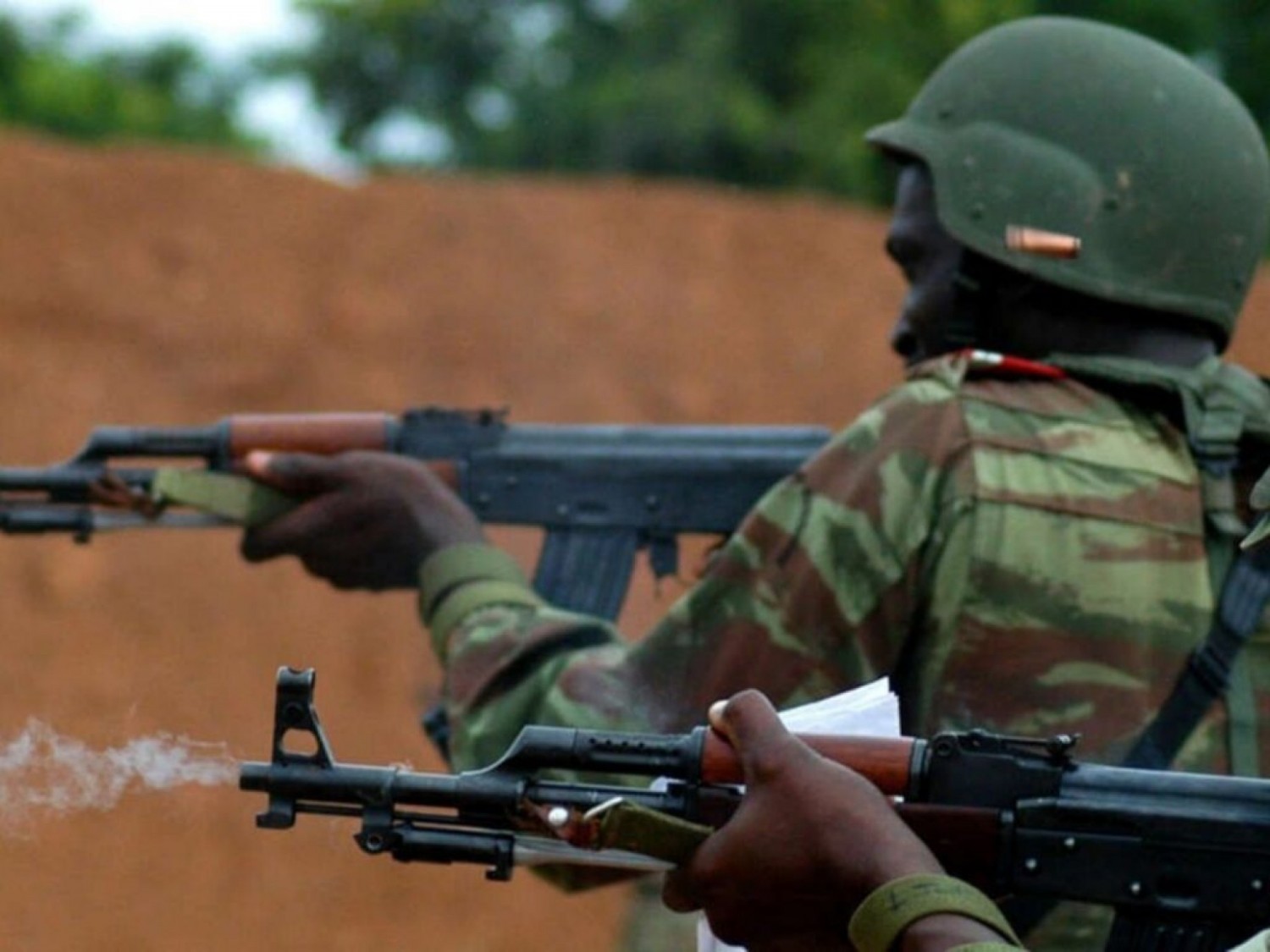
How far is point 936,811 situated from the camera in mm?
2701

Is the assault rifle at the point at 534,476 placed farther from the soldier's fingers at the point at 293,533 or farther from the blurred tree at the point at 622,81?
the blurred tree at the point at 622,81

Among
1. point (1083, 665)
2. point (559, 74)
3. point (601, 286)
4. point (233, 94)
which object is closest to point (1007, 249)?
point (1083, 665)

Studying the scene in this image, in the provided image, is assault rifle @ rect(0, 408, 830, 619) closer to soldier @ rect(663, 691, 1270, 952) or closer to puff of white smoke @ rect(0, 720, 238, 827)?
puff of white smoke @ rect(0, 720, 238, 827)

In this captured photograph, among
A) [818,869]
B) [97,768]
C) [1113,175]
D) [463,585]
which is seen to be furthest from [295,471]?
[818,869]

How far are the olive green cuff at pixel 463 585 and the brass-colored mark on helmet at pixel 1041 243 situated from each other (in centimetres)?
86

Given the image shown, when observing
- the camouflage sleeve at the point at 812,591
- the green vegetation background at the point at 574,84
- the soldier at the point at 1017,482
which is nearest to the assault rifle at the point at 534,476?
the soldier at the point at 1017,482

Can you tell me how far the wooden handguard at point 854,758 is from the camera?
8.86ft

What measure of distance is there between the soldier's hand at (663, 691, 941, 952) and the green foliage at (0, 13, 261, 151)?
17.8m

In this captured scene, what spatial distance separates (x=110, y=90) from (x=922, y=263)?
16.8 meters

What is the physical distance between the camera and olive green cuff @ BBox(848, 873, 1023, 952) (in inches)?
99.8

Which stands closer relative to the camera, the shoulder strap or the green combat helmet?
the shoulder strap

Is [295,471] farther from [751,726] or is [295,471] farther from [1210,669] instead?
[751,726]

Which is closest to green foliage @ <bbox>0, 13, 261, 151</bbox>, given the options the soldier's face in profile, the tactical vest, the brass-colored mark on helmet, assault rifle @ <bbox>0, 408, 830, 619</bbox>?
assault rifle @ <bbox>0, 408, 830, 619</bbox>

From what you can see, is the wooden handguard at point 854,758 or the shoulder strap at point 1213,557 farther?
the shoulder strap at point 1213,557
